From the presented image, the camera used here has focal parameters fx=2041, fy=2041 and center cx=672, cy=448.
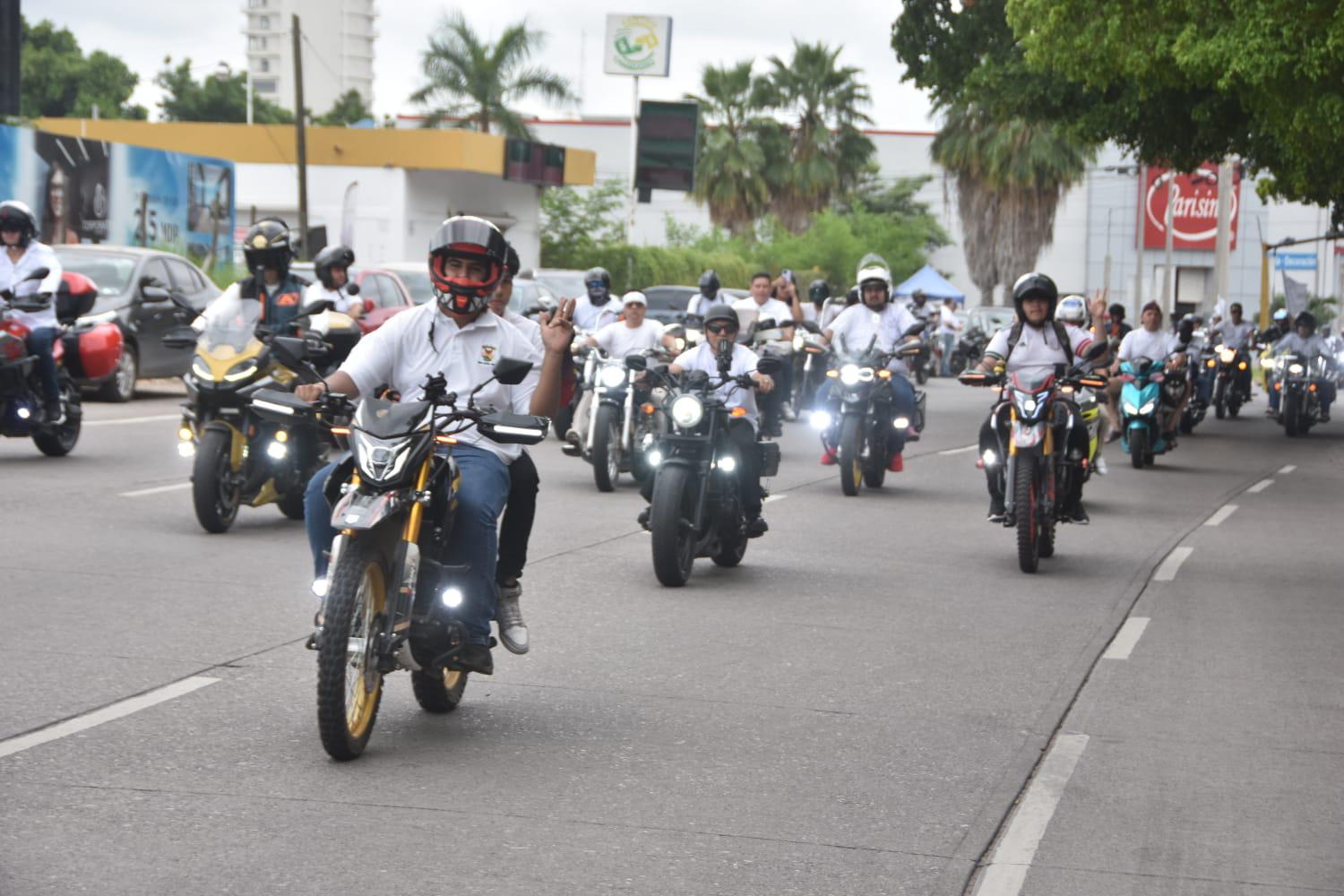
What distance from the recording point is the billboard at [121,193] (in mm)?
35000

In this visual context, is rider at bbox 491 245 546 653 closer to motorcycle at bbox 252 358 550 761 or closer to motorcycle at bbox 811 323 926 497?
motorcycle at bbox 252 358 550 761

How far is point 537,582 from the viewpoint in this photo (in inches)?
440

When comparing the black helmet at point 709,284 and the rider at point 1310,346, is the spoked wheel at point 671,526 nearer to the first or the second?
the black helmet at point 709,284

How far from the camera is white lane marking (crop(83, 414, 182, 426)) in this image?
20719 mm

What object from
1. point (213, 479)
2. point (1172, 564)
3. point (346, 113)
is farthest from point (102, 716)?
point (346, 113)

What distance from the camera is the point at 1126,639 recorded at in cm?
1002

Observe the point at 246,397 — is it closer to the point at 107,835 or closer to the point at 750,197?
the point at 107,835

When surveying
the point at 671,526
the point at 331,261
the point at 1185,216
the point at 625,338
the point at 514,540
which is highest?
the point at 1185,216

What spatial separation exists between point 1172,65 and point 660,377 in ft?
35.6

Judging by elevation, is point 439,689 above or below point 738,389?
below

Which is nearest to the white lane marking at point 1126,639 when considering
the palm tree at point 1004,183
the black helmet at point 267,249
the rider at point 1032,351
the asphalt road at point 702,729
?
the asphalt road at point 702,729

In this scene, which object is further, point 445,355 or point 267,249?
point 267,249

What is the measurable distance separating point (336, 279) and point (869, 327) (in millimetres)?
4557

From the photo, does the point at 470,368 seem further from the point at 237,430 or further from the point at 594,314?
the point at 594,314
